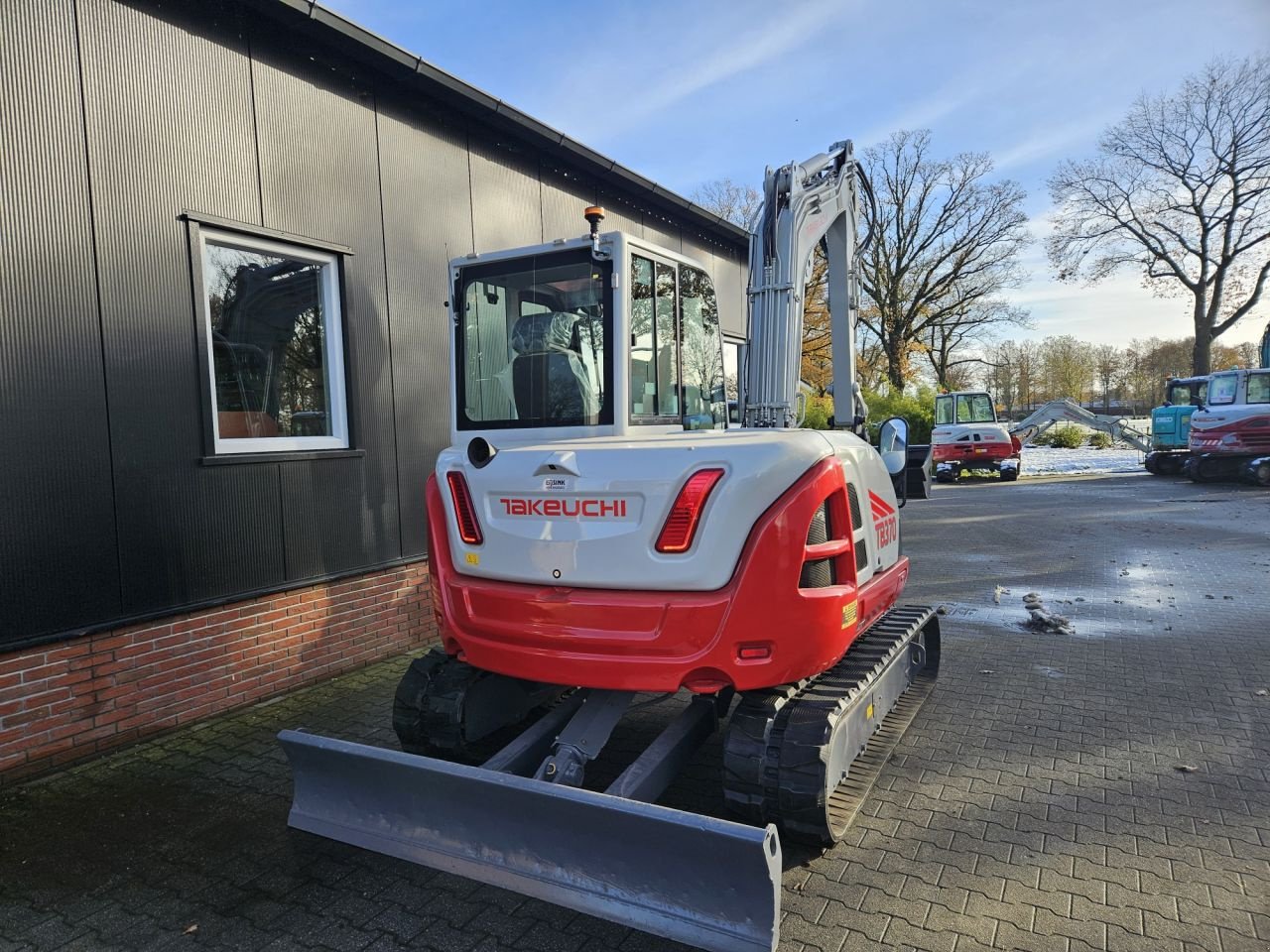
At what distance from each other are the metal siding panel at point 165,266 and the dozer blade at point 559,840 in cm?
203

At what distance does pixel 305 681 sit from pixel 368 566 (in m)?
0.95

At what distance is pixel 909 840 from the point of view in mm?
3391

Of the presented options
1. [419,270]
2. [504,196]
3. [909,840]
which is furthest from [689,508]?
[504,196]

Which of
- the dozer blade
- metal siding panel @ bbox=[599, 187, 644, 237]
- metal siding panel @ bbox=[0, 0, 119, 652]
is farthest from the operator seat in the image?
metal siding panel @ bbox=[599, 187, 644, 237]

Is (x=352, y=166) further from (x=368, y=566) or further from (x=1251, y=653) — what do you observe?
(x=1251, y=653)

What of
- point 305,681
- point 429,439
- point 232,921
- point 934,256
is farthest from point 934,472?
point 232,921

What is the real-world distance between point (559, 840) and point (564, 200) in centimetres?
700

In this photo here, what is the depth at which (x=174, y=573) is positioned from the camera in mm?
4691

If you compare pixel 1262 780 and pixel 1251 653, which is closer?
pixel 1262 780

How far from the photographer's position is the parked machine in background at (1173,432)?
2058cm

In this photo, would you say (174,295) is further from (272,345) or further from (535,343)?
(535,343)

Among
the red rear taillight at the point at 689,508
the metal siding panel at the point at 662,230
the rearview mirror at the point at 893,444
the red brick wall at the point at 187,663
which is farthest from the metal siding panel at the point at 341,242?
the metal siding panel at the point at 662,230

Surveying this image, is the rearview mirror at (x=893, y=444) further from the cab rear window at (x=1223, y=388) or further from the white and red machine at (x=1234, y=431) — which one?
the cab rear window at (x=1223, y=388)

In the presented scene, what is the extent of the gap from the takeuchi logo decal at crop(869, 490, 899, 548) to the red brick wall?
3.88m
